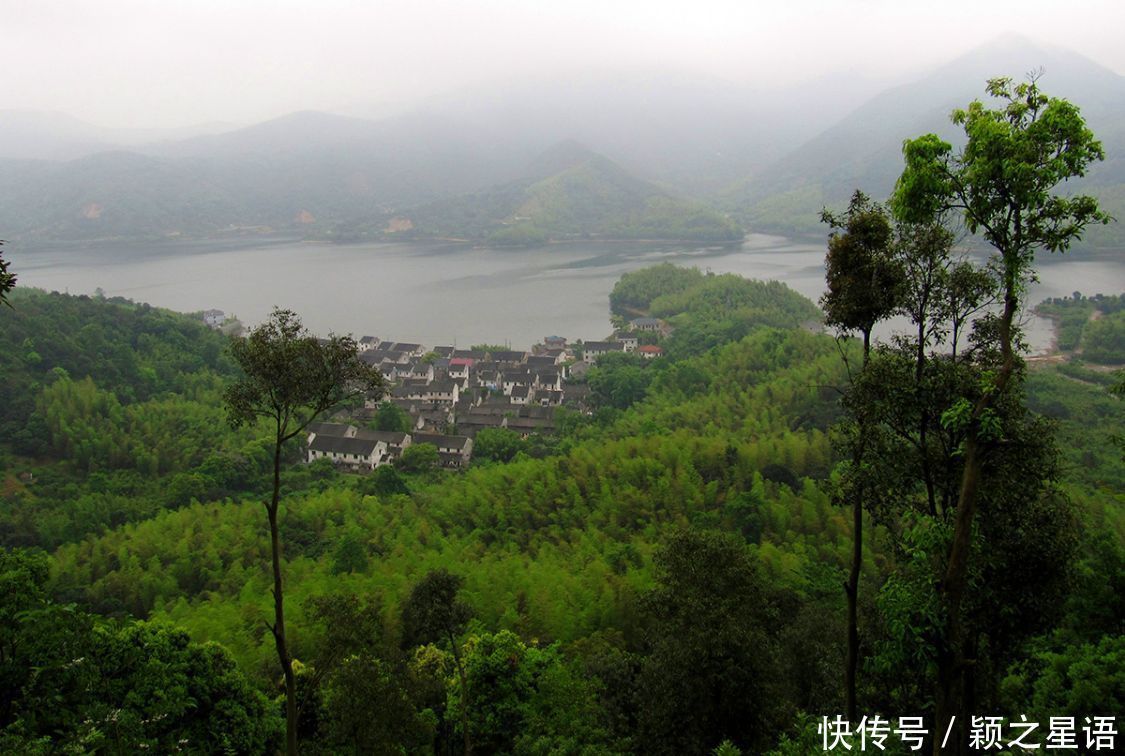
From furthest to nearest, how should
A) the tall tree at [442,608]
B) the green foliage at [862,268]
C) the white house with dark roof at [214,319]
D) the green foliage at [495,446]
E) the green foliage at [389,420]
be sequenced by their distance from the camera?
1. the white house with dark roof at [214,319]
2. the green foliage at [389,420]
3. the green foliage at [495,446]
4. the tall tree at [442,608]
5. the green foliage at [862,268]

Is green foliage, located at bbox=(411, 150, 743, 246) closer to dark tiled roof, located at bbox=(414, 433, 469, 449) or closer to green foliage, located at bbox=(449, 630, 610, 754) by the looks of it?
dark tiled roof, located at bbox=(414, 433, 469, 449)

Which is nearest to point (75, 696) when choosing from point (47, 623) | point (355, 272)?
point (47, 623)

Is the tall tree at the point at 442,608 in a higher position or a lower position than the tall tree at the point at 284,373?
lower

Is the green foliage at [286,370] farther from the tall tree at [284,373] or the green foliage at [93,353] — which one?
the green foliage at [93,353]

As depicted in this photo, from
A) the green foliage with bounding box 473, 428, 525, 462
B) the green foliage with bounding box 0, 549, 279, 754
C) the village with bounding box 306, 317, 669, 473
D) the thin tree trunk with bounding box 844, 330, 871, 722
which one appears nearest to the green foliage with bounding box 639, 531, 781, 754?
the thin tree trunk with bounding box 844, 330, 871, 722

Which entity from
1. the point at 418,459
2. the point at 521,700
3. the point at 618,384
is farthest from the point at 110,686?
the point at 618,384

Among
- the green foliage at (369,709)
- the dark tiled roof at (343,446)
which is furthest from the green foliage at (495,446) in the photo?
the green foliage at (369,709)
